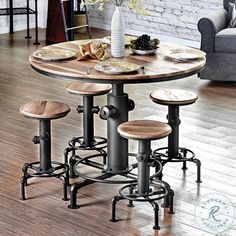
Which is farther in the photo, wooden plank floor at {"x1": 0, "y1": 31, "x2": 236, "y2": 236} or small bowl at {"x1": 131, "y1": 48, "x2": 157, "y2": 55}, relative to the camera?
small bowl at {"x1": 131, "y1": 48, "x2": 157, "y2": 55}

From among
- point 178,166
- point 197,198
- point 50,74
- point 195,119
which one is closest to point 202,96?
point 195,119

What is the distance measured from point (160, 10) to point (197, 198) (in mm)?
5131

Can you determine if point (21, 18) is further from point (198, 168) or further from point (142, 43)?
point (198, 168)

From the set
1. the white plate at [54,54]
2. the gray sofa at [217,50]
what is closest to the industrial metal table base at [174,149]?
the white plate at [54,54]

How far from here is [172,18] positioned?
30.9 ft

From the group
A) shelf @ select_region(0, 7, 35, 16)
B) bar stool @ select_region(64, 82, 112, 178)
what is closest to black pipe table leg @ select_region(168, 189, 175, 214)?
bar stool @ select_region(64, 82, 112, 178)

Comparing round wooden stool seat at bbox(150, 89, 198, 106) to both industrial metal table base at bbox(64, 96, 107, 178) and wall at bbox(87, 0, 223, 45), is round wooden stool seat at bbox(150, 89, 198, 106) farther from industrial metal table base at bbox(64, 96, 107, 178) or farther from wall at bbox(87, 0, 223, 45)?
wall at bbox(87, 0, 223, 45)

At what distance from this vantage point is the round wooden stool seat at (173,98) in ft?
16.1

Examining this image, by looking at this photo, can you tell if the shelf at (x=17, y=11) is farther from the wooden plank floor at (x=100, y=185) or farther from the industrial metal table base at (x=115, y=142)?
the industrial metal table base at (x=115, y=142)

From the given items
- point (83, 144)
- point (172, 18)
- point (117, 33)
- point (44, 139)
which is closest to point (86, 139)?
point (83, 144)

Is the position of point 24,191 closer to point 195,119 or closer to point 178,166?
point 178,166

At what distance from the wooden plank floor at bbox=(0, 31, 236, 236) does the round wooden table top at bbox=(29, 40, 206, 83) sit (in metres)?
0.84

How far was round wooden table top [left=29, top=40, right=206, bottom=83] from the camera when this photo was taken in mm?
4297

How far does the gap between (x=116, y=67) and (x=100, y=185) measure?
0.95 m
